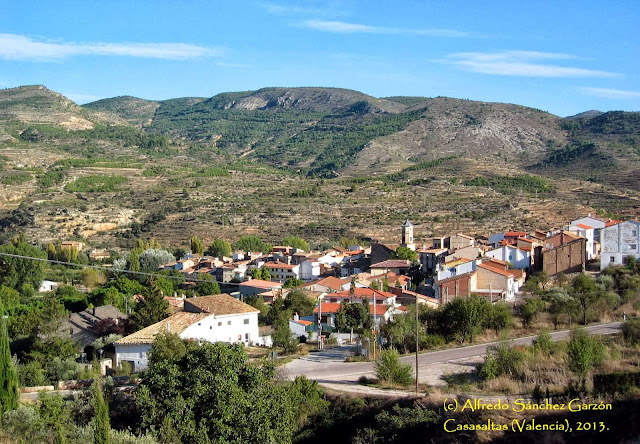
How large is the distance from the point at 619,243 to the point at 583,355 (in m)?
20.6

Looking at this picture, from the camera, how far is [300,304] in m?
31.2

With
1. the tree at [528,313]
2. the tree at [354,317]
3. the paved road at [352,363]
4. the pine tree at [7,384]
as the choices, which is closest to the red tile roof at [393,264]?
the tree at [354,317]

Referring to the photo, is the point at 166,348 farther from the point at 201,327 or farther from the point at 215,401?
the point at 215,401

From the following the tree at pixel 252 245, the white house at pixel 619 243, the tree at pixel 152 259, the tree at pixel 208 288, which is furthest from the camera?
the tree at pixel 252 245

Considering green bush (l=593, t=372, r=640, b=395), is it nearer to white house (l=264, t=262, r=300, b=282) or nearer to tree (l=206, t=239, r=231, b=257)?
white house (l=264, t=262, r=300, b=282)

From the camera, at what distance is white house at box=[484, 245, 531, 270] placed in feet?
125

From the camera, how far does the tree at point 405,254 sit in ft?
148

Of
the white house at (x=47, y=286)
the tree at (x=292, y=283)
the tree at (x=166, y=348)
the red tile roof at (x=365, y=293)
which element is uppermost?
the tree at (x=166, y=348)

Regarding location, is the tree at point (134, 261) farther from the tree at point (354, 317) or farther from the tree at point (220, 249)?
the tree at point (354, 317)

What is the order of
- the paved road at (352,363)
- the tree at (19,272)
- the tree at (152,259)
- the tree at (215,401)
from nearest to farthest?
the tree at (215,401) < the paved road at (352,363) < the tree at (19,272) < the tree at (152,259)

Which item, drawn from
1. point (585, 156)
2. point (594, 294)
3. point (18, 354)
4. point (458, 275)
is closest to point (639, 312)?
point (594, 294)

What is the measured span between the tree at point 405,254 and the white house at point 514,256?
7.59m

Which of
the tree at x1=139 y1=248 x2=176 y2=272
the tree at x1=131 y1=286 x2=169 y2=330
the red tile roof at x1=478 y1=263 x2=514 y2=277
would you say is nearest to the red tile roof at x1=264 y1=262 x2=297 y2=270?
the tree at x1=139 y1=248 x2=176 y2=272

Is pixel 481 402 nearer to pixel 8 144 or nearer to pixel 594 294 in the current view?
pixel 594 294
